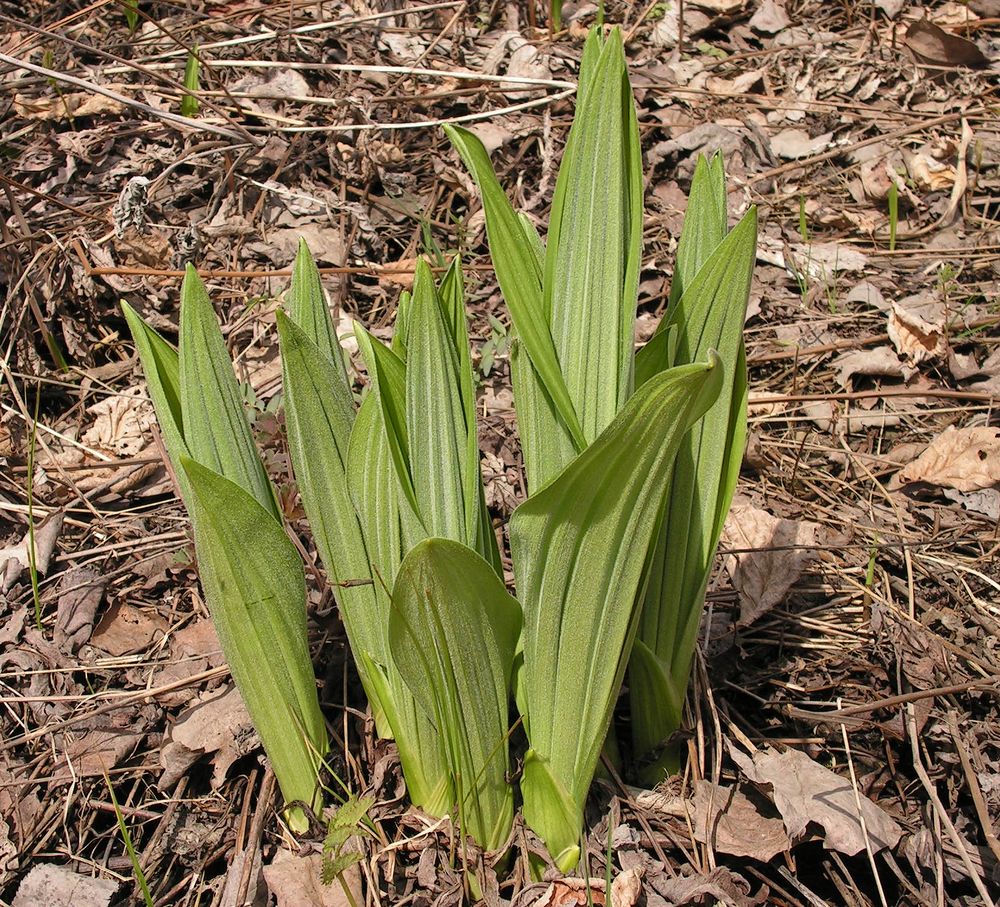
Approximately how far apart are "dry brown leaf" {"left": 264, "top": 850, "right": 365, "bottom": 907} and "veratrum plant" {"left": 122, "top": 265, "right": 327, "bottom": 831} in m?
0.17

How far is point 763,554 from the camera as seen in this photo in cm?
192

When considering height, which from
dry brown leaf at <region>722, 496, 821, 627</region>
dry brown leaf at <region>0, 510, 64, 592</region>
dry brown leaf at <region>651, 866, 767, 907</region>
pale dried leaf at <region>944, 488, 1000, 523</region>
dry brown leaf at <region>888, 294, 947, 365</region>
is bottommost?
dry brown leaf at <region>651, 866, 767, 907</region>

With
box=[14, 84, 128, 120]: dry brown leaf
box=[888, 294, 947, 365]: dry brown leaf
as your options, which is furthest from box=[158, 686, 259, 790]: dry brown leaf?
box=[14, 84, 128, 120]: dry brown leaf

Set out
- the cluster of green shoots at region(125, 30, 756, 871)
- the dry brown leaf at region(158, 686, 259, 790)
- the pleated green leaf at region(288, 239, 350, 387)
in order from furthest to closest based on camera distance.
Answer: the dry brown leaf at region(158, 686, 259, 790) < the pleated green leaf at region(288, 239, 350, 387) < the cluster of green shoots at region(125, 30, 756, 871)

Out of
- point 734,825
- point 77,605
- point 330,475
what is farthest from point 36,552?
point 734,825

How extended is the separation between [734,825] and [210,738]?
0.83 meters

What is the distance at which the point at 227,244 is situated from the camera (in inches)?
107

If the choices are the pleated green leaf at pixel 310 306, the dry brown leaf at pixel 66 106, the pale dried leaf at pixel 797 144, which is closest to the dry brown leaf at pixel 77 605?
the pleated green leaf at pixel 310 306

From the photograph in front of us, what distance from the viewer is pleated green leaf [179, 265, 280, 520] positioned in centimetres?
114

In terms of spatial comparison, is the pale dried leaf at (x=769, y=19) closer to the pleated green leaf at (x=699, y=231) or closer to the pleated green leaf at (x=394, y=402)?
the pleated green leaf at (x=699, y=231)

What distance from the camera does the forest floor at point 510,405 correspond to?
1.45 meters

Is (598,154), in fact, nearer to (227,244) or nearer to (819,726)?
(819,726)

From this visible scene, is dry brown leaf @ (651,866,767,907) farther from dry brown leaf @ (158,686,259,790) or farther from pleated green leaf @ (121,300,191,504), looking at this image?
pleated green leaf @ (121,300,191,504)

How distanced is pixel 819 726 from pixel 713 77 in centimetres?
261
